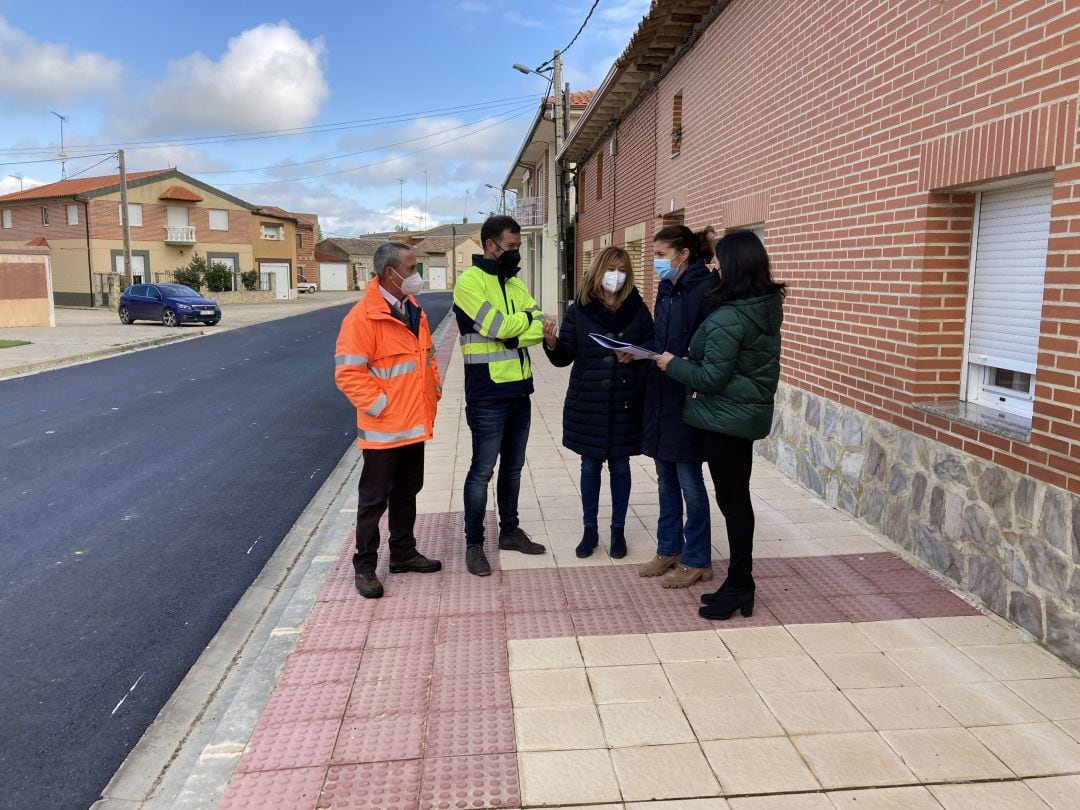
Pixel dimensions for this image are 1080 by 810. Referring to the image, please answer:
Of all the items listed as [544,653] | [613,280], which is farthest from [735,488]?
[613,280]

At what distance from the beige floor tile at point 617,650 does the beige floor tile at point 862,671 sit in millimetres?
736

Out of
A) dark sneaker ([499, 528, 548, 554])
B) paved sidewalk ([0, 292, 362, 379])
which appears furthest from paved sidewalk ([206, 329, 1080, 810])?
paved sidewalk ([0, 292, 362, 379])

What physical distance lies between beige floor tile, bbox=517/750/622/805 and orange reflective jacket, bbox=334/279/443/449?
192 centimetres

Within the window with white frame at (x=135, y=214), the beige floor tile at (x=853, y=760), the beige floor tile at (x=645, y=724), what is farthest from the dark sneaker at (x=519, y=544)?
the window with white frame at (x=135, y=214)

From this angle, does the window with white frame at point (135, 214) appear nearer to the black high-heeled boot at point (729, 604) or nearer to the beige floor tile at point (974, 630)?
the black high-heeled boot at point (729, 604)

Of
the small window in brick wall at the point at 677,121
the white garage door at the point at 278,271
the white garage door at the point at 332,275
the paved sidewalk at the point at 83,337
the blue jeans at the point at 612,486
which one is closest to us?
the blue jeans at the point at 612,486

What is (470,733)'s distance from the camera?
301 cm

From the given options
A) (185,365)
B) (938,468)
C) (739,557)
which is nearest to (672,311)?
(739,557)

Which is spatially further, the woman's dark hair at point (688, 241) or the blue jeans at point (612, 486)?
the blue jeans at point (612, 486)

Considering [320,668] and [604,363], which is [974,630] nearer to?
[604,363]

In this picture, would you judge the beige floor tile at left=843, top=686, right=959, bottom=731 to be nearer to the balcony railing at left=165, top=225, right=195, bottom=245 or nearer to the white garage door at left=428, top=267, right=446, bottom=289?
the balcony railing at left=165, top=225, right=195, bottom=245

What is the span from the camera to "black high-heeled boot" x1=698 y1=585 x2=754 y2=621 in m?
3.93

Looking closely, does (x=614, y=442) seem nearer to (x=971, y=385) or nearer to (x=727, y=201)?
(x=971, y=385)

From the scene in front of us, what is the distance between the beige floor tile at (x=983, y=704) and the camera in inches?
119
